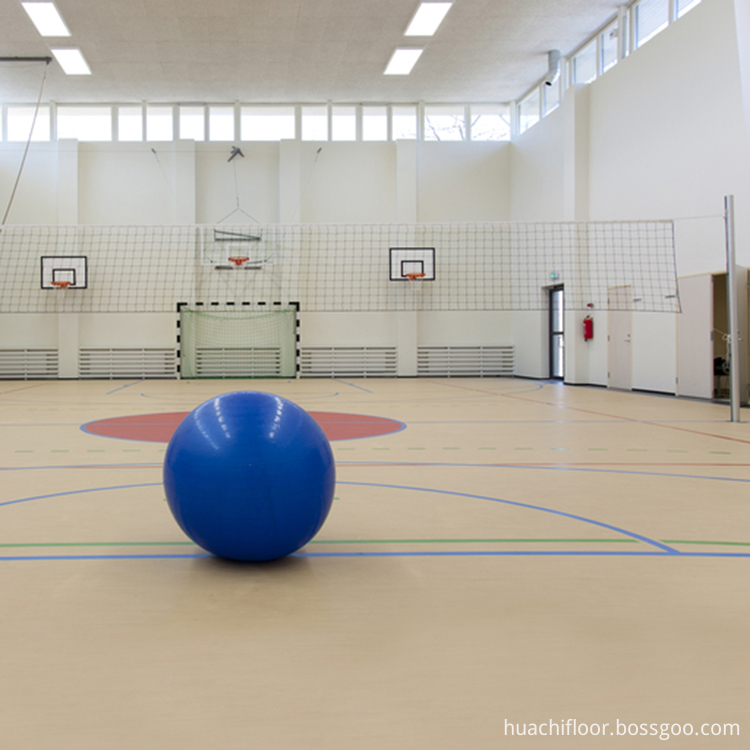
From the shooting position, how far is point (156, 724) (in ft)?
4.83

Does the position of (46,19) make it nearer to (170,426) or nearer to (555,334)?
(170,426)

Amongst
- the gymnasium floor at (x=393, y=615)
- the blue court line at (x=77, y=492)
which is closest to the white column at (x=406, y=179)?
the gymnasium floor at (x=393, y=615)

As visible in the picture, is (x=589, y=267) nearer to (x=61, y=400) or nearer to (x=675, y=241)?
(x=675, y=241)

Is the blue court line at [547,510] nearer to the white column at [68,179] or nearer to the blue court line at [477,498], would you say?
the blue court line at [477,498]

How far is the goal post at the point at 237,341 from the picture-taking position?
16312mm

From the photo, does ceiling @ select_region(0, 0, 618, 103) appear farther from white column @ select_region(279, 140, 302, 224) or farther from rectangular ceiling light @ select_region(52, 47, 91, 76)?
white column @ select_region(279, 140, 302, 224)

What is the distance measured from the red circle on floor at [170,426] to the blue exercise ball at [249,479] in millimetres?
3381

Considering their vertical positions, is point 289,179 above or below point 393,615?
above

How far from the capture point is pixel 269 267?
16.2m

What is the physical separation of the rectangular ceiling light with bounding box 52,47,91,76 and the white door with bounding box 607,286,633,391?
11252mm

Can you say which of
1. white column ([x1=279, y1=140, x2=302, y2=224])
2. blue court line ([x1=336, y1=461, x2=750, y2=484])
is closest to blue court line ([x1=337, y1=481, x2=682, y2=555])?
blue court line ([x1=336, y1=461, x2=750, y2=484])

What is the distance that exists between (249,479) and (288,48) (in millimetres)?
12595

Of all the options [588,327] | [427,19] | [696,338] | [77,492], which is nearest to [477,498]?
[77,492]

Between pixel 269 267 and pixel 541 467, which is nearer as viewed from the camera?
pixel 541 467
